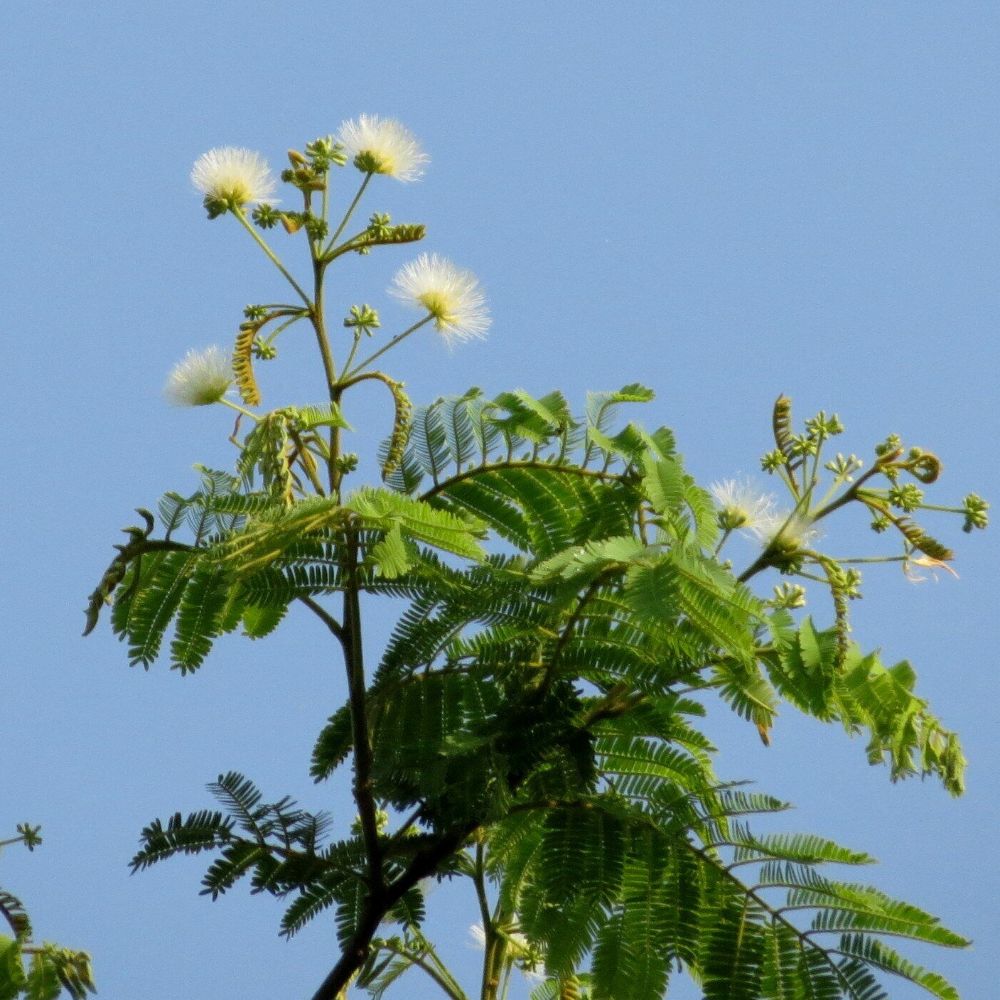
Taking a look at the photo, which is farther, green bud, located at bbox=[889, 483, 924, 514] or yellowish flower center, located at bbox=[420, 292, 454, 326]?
yellowish flower center, located at bbox=[420, 292, 454, 326]

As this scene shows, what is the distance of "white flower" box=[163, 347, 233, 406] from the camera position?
129 inches

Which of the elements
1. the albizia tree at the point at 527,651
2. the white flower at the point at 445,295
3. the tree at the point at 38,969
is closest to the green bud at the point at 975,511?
Result: the albizia tree at the point at 527,651

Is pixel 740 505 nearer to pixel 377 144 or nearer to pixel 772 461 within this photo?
pixel 772 461

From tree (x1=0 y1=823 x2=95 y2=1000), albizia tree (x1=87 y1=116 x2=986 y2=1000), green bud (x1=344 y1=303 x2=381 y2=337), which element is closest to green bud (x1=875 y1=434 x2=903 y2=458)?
albizia tree (x1=87 y1=116 x2=986 y2=1000)

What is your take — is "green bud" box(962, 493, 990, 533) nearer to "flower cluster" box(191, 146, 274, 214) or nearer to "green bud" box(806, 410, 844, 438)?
"green bud" box(806, 410, 844, 438)

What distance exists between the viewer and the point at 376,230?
3312 millimetres

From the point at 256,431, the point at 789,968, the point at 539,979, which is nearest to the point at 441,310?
the point at 256,431

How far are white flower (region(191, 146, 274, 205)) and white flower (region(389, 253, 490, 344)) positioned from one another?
1.18 ft

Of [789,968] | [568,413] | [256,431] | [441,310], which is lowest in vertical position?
[789,968]

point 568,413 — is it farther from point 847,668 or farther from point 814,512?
point 847,668

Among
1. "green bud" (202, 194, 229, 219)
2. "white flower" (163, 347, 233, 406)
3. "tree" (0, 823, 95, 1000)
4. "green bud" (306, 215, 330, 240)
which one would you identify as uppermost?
"green bud" (202, 194, 229, 219)

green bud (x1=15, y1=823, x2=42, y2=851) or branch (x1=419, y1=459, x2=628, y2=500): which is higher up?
branch (x1=419, y1=459, x2=628, y2=500)

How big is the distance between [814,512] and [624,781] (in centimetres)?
73

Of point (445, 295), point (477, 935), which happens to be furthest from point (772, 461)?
point (477, 935)
